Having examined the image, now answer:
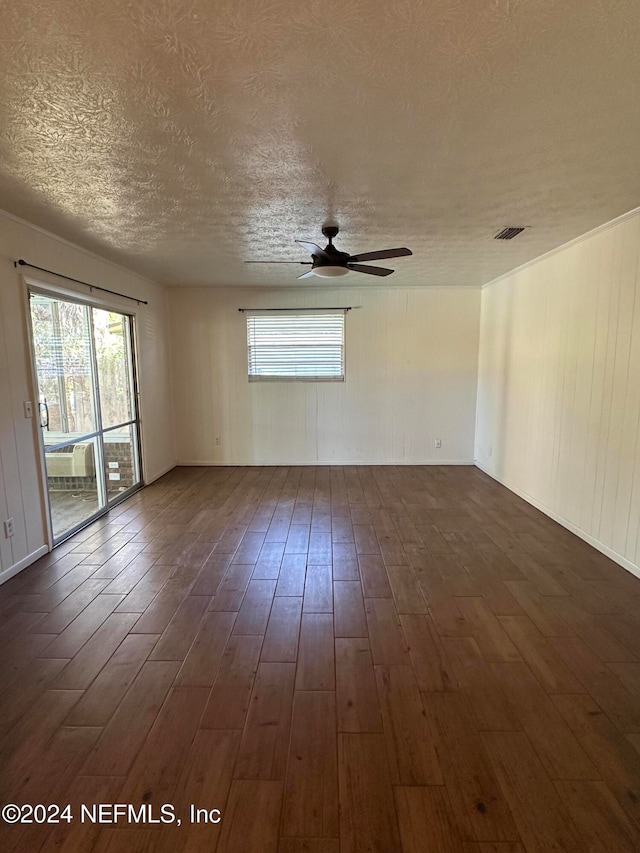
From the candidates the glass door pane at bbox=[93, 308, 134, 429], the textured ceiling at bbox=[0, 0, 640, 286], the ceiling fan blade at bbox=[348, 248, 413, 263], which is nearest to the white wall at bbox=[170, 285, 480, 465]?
the glass door pane at bbox=[93, 308, 134, 429]

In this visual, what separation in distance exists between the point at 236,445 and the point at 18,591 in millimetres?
3415

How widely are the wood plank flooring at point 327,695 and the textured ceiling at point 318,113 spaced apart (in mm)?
2517

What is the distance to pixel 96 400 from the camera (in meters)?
3.83

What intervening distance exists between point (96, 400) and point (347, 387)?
3.17 meters

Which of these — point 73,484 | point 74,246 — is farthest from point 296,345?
A: point 73,484

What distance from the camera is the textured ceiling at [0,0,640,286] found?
122 centimetres

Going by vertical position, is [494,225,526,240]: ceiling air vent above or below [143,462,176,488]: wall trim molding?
above

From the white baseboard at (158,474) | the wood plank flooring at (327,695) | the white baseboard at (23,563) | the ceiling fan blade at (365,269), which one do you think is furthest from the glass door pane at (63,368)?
the ceiling fan blade at (365,269)

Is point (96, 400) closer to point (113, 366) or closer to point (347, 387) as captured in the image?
point (113, 366)

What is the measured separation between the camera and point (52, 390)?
323 centimetres

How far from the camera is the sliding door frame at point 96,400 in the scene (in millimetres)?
2963

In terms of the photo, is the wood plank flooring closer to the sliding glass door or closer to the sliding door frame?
the sliding door frame

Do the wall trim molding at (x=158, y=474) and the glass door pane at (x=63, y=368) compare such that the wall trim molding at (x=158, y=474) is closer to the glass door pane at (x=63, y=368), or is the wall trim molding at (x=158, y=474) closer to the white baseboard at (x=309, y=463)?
the white baseboard at (x=309, y=463)

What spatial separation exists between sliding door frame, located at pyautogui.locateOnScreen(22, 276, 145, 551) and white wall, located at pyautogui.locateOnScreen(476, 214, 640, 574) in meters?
4.39
